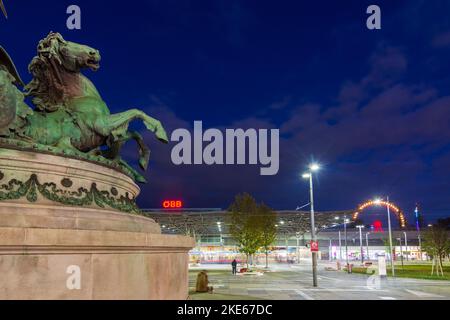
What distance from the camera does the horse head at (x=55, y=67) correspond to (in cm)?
829

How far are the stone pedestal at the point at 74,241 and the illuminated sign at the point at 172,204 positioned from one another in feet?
210

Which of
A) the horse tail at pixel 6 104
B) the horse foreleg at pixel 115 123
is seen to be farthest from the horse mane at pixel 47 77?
the horse tail at pixel 6 104

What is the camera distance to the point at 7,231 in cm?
515

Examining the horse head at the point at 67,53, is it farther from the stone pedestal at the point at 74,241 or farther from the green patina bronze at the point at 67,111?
the stone pedestal at the point at 74,241

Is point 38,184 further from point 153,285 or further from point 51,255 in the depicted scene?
point 153,285

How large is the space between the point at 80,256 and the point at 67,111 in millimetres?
3558

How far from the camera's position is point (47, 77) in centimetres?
851

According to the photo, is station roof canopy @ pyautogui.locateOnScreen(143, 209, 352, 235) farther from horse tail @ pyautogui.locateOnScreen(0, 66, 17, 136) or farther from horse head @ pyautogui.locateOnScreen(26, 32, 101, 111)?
horse tail @ pyautogui.locateOnScreen(0, 66, 17, 136)

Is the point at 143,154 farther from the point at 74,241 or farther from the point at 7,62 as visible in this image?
the point at 74,241

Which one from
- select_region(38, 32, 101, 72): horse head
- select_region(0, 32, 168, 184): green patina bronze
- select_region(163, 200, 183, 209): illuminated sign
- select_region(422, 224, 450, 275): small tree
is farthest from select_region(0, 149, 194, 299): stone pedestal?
select_region(163, 200, 183, 209): illuminated sign

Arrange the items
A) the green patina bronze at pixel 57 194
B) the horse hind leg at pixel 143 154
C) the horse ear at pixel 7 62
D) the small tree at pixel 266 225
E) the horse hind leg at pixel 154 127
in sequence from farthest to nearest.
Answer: the small tree at pixel 266 225, the horse hind leg at pixel 143 154, the horse hind leg at pixel 154 127, the horse ear at pixel 7 62, the green patina bronze at pixel 57 194

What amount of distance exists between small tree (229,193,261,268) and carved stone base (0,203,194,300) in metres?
40.7

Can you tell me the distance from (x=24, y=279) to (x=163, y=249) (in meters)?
2.44

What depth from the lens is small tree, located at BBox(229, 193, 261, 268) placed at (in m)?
47.7
